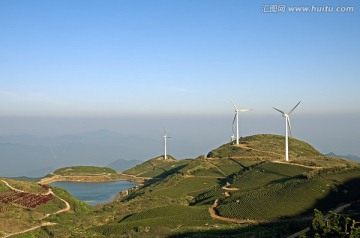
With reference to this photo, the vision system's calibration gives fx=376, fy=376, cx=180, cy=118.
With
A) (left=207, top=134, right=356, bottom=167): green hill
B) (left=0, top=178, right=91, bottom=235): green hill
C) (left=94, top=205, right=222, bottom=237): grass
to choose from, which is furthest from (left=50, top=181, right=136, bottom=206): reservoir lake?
(left=94, top=205, right=222, bottom=237): grass

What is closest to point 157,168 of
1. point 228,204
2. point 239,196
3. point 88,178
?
point 88,178

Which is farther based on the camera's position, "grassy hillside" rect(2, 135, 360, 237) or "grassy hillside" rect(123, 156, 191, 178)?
"grassy hillside" rect(123, 156, 191, 178)

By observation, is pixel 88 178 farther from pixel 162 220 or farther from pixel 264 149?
pixel 162 220

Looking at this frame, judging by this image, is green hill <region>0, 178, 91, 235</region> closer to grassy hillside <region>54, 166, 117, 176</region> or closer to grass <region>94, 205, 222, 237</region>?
grass <region>94, 205, 222, 237</region>

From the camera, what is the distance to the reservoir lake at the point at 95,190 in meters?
99.9

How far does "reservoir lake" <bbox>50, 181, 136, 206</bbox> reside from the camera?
99938 mm

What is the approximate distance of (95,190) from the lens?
376 feet

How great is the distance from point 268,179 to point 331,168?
43.5ft

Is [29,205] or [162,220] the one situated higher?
[162,220]

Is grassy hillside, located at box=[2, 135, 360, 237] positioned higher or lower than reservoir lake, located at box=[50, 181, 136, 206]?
higher

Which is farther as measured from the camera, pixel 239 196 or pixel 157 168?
pixel 157 168

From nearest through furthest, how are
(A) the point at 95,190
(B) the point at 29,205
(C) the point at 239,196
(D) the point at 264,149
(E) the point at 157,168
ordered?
(B) the point at 29,205, (C) the point at 239,196, (A) the point at 95,190, (D) the point at 264,149, (E) the point at 157,168

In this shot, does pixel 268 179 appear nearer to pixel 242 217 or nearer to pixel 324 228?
pixel 242 217

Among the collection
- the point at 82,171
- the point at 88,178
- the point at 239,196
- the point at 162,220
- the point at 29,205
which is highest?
the point at 239,196
